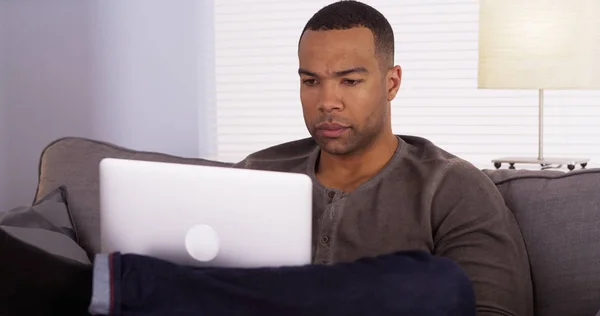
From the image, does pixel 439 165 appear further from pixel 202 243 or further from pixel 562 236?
pixel 202 243

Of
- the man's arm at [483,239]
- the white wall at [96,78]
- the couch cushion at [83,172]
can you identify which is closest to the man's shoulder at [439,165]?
the man's arm at [483,239]

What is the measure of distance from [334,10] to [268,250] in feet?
2.70

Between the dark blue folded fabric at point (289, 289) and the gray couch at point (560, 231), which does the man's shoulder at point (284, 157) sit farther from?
the dark blue folded fabric at point (289, 289)

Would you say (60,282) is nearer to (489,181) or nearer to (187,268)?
(187,268)

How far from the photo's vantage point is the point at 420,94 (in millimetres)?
3395

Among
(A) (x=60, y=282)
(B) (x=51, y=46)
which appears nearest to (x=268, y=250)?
(A) (x=60, y=282)

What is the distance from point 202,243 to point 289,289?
0.64 ft

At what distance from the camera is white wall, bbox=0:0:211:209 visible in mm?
3338

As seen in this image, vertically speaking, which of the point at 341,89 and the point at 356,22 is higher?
the point at 356,22

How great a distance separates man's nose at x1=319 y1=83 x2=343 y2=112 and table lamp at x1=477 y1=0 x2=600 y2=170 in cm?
99

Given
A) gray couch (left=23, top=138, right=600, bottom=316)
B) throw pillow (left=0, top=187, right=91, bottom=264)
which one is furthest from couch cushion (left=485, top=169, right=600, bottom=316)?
throw pillow (left=0, top=187, right=91, bottom=264)

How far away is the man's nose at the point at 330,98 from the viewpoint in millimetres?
1632

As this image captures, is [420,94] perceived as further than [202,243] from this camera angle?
Yes

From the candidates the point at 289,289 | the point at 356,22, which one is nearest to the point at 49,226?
the point at 356,22
